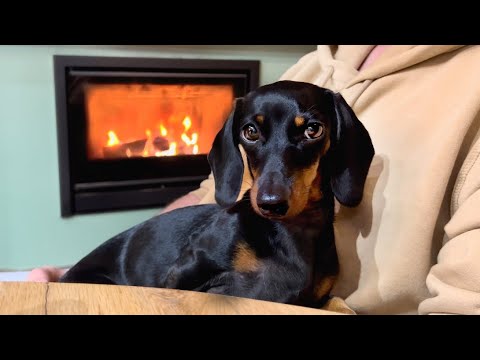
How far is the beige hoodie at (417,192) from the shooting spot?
35.5 inches

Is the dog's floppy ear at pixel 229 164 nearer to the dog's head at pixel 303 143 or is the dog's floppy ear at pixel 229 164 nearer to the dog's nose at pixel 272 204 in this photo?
the dog's head at pixel 303 143

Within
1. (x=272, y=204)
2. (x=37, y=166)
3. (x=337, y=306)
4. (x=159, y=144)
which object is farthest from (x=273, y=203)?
(x=159, y=144)

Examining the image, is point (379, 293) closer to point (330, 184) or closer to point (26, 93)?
point (330, 184)

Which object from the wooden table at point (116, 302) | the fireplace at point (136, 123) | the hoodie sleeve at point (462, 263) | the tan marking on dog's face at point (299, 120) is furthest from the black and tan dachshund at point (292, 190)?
the fireplace at point (136, 123)

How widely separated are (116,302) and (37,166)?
1719 millimetres

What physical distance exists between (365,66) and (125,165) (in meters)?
1.44

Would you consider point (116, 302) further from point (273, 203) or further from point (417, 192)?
point (417, 192)

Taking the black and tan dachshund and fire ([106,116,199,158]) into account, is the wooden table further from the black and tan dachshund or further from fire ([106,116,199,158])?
fire ([106,116,199,158])

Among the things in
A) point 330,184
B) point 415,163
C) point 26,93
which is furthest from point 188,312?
point 26,93

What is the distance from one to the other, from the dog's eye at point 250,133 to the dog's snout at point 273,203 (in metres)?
0.17

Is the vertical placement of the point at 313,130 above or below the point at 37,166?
above

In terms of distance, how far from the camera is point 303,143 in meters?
0.99

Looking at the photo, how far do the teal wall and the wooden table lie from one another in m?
1.59

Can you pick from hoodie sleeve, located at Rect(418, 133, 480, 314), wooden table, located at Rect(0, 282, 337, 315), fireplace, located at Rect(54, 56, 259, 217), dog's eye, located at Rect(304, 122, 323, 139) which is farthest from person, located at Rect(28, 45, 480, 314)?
fireplace, located at Rect(54, 56, 259, 217)
